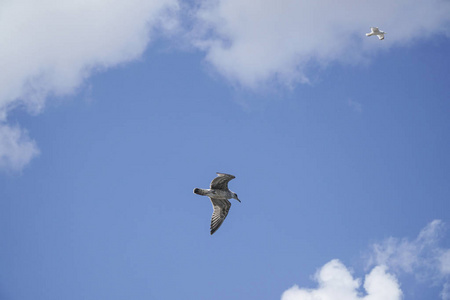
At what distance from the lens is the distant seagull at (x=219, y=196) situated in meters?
44.5

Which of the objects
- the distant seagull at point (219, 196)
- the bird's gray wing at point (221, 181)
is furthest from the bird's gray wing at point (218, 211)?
the bird's gray wing at point (221, 181)

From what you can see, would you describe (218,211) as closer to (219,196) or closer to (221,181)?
(219,196)

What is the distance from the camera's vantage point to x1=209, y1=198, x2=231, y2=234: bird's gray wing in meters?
48.2

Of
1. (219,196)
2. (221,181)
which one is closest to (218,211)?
(219,196)

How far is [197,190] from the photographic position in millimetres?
44562

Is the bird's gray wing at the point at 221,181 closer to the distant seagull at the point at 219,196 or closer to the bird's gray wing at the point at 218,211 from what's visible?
the distant seagull at the point at 219,196

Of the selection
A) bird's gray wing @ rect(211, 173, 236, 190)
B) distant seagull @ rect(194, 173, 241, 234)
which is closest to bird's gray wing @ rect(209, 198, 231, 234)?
distant seagull @ rect(194, 173, 241, 234)

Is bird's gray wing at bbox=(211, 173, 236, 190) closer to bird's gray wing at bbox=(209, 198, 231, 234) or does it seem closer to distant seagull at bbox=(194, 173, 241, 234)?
distant seagull at bbox=(194, 173, 241, 234)

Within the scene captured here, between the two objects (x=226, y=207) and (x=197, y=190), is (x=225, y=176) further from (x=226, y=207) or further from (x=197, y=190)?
(x=226, y=207)

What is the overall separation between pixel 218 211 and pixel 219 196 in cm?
291

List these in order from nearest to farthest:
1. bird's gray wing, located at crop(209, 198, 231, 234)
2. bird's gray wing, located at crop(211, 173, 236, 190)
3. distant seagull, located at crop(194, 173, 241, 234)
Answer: bird's gray wing, located at crop(211, 173, 236, 190), distant seagull, located at crop(194, 173, 241, 234), bird's gray wing, located at crop(209, 198, 231, 234)

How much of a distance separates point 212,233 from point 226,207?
102 inches

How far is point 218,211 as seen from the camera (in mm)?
48688

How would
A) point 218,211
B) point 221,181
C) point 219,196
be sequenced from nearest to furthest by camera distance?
point 221,181
point 219,196
point 218,211
